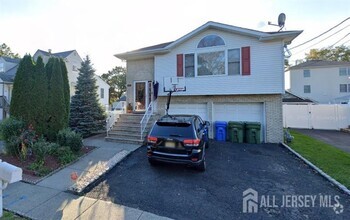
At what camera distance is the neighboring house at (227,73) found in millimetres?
9930

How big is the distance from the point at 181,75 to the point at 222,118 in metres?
3.47

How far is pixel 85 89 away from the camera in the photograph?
12.5 metres

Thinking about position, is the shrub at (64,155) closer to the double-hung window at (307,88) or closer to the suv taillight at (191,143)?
the suv taillight at (191,143)

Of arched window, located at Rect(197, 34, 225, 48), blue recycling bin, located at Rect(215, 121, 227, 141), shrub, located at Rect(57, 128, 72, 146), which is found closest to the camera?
shrub, located at Rect(57, 128, 72, 146)

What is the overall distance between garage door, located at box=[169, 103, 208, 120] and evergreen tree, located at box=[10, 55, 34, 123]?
23.2 ft

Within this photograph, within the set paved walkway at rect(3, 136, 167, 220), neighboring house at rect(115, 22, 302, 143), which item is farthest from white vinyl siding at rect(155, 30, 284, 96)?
paved walkway at rect(3, 136, 167, 220)

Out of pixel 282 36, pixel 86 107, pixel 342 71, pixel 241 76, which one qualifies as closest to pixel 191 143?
pixel 241 76

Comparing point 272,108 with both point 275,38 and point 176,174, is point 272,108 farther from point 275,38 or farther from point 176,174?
point 176,174

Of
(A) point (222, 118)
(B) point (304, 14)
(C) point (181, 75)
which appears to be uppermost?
(B) point (304, 14)

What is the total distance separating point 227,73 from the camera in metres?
10.6

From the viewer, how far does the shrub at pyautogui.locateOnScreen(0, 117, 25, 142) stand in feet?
23.4

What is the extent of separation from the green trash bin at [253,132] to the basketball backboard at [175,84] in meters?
4.15

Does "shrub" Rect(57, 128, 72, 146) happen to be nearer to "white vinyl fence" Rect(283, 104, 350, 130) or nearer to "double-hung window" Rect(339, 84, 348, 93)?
"white vinyl fence" Rect(283, 104, 350, 130)

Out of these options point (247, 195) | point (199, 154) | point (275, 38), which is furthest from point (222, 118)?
point (247, 195)
